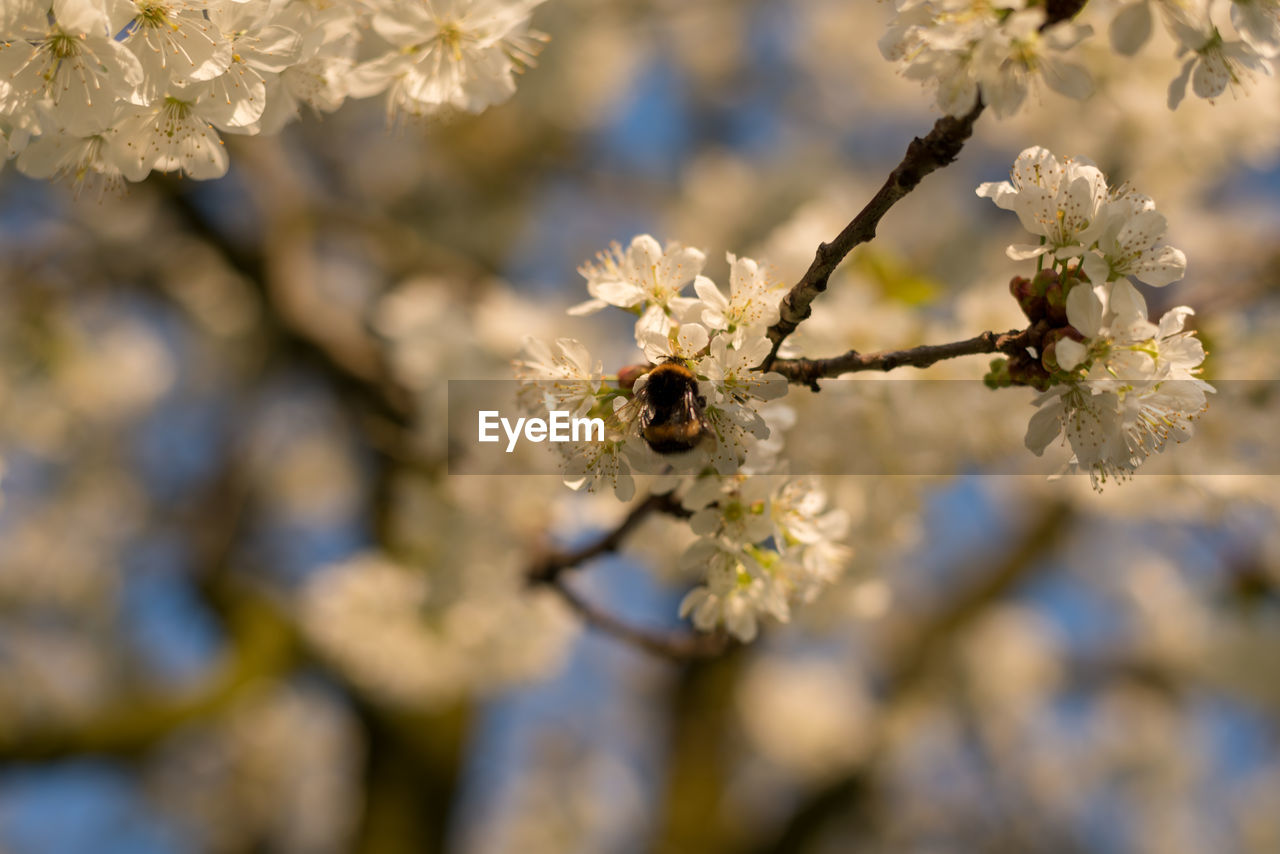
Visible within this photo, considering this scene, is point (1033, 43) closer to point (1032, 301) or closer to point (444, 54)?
point (1032, 301)

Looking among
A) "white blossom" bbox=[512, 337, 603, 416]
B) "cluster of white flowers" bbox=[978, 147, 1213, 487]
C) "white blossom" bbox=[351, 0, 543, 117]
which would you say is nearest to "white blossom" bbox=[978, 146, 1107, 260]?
"cluster of white flowers" bbox=[978, 147, 1213, 487]

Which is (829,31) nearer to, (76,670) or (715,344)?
(715,344)

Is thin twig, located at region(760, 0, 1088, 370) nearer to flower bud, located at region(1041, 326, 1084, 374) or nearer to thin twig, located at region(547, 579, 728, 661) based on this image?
flower bud, located at region(1041, 326, 1084, 374)

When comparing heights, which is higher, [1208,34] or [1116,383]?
[1208,34]

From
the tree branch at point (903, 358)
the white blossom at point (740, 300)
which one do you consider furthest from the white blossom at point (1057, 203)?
the white blossom at point (740, 300)

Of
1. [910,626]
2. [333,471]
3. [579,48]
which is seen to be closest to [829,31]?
[579,48]

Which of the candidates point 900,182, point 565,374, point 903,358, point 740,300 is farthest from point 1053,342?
point 565,374
